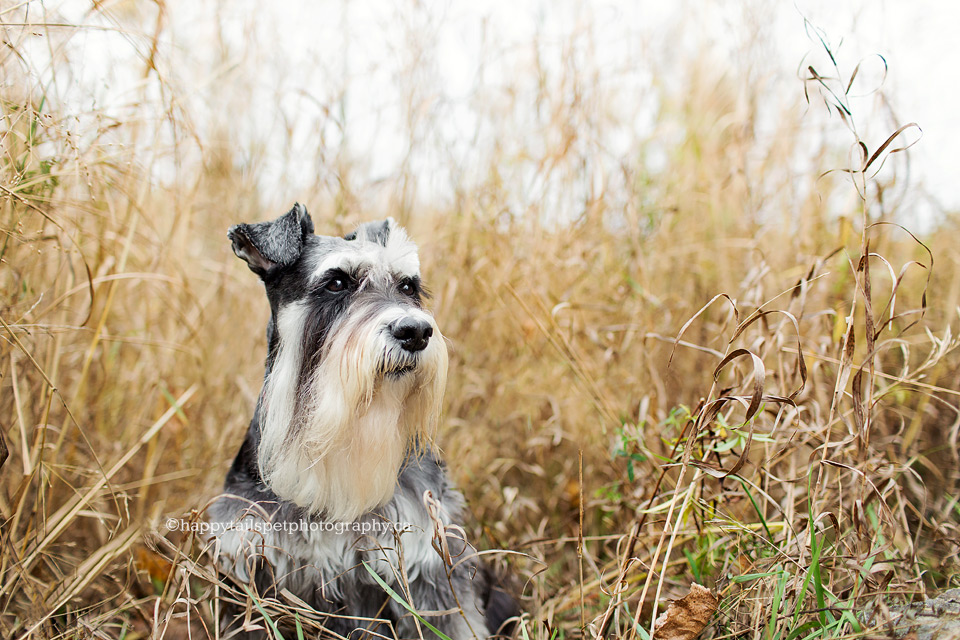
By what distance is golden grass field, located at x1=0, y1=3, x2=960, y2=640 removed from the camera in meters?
2.56

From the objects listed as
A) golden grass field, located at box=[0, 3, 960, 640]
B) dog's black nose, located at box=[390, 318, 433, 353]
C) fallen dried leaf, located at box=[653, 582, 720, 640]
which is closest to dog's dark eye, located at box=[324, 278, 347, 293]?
dog's black nose, located at box=[390, 318, 433, 353]

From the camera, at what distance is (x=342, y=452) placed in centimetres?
226

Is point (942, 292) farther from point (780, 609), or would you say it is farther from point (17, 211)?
point (17, 211)

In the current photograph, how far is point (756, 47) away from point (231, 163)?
3.35 meters

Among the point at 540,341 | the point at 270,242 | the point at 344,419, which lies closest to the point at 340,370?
the point at 344,419

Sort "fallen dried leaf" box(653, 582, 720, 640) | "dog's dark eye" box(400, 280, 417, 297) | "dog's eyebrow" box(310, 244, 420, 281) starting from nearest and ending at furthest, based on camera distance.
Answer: "fallen dried leaf" box(653, 582, 720, 640)
"dog's eyebrow" box(310, 244, 420, 281)
"dog's dark eye" box(400, 280, 417, 297)

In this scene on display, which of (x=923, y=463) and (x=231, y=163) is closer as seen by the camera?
(x=923, y=463)

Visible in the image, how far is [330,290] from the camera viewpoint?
7.83 ft

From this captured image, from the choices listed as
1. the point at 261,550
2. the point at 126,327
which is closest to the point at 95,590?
the point at 261,550

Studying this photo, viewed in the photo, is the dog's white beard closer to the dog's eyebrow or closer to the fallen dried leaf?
the dog's eyebrow

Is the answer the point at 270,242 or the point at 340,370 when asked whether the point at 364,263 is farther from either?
the point at 340,370

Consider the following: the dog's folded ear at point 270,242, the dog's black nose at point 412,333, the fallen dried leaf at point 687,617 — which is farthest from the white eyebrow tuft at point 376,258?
the fallen dried leaf at point 687,617

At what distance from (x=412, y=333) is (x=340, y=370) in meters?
0.27

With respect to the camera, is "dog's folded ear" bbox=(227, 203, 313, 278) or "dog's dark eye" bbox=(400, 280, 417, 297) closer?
"dog's folded ear" bbox=(227, 203, 313, 278)
